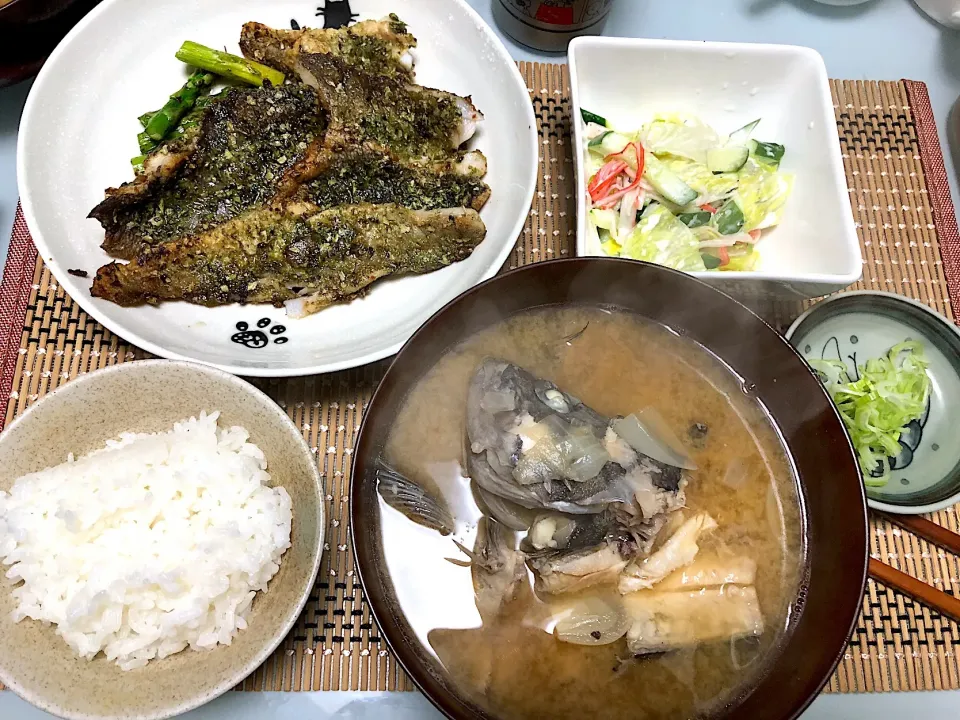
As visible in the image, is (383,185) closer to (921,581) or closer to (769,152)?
(769,152)

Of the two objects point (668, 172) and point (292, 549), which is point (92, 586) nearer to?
point (292, 549)

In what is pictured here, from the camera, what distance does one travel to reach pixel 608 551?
5.08 ft

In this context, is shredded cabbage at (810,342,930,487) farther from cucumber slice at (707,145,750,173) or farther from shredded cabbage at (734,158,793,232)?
cucumber slice at (707,145,750,173)

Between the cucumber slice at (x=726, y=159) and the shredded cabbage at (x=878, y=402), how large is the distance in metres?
0.70

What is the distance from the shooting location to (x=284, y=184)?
1966 millimetres

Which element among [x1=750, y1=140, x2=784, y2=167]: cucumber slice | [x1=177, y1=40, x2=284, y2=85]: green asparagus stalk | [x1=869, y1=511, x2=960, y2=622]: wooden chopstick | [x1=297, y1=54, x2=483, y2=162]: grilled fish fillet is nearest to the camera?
[x1=869, y1=511, x2=960, y2=622]: wooden chopstick

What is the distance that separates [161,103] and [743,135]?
1913 mm

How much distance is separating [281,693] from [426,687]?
0.60 m

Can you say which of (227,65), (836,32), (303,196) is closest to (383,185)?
(303,196)

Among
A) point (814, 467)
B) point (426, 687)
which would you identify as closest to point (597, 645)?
point (426, 687)

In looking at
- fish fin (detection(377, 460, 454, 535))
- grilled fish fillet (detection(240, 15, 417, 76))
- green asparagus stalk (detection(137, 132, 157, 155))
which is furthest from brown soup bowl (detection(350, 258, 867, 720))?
green asparagus stalk (detection(137, 132, 157, 155))

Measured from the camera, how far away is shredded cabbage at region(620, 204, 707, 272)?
2.04 meters

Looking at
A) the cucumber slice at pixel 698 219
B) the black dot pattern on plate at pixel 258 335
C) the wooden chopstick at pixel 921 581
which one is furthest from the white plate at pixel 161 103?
the wooden chopstick at pixel 921 581

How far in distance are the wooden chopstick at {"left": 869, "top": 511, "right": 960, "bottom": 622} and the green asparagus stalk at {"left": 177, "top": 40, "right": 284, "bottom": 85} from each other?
88.0 inches
